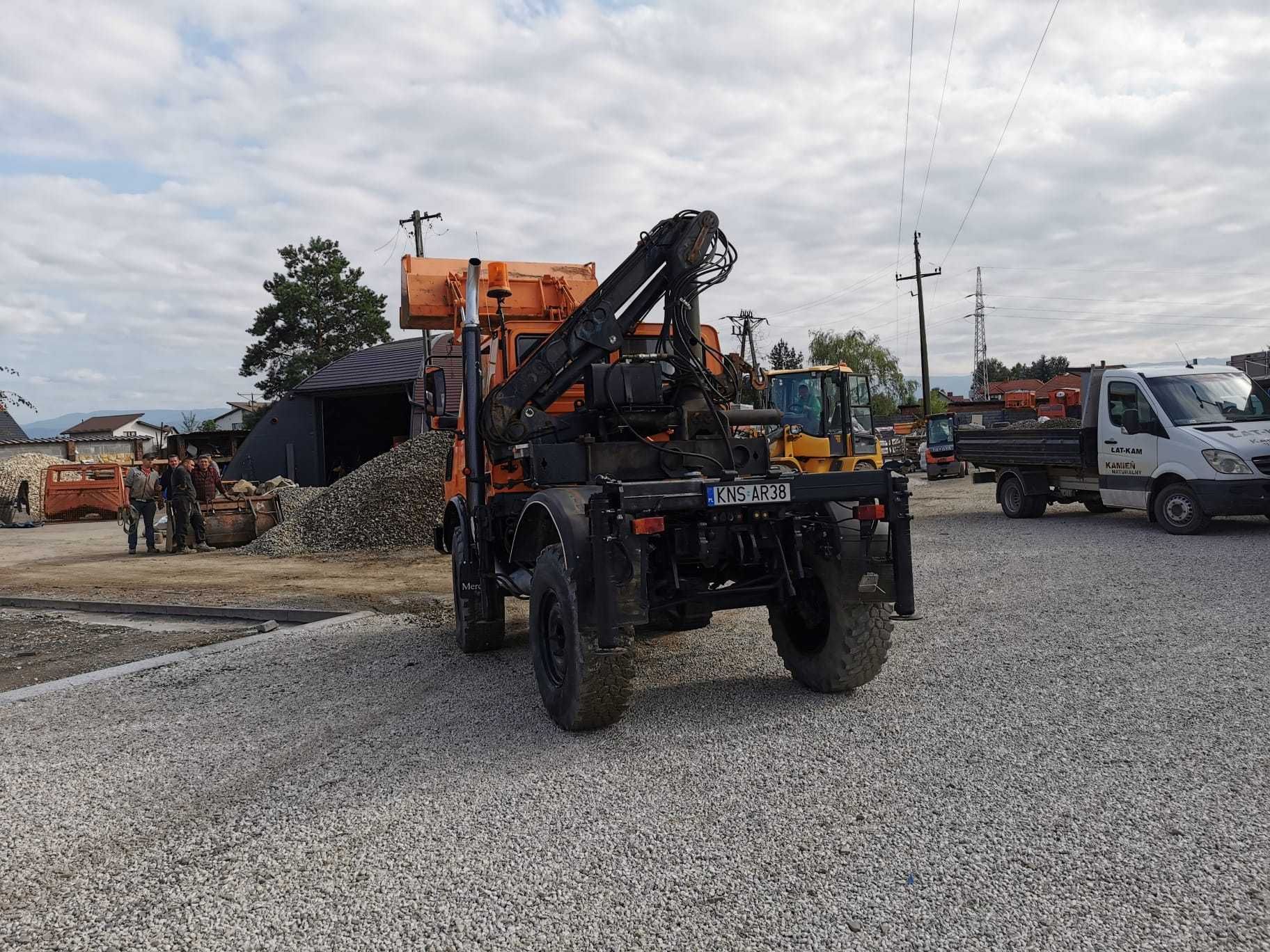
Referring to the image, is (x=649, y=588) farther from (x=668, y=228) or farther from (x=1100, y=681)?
(x=1100, y=681)

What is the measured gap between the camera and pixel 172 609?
1041 cm

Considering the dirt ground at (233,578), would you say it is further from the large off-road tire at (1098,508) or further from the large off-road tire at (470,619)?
the large off-road tire at (1098,508)

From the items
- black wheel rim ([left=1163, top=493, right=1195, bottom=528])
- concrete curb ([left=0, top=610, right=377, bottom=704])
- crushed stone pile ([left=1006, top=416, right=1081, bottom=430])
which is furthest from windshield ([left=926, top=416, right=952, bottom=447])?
concrete curb ([left=0, top=610, right=377, bottom=704])

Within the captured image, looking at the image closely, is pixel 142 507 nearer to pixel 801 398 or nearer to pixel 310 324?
pixel 801 398

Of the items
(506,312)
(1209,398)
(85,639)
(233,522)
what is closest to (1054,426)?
(1209,398)

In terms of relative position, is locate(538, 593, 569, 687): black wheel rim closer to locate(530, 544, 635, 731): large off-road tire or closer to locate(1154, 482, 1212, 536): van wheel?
locate(530, 544, 635, 731): large off-road tire

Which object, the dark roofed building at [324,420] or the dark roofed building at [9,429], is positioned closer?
the dark roofed building at [324,420]

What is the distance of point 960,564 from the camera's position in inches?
423

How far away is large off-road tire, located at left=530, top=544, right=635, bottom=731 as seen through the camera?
194 inches

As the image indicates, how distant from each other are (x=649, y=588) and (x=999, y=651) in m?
2.88

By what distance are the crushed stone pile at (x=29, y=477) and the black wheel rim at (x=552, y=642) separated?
89.6 ft

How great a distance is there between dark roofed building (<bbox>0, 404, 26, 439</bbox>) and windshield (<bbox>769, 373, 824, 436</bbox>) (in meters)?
56.0

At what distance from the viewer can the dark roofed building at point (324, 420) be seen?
93.9 feet

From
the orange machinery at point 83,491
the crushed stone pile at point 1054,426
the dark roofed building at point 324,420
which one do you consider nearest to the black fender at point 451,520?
the crushed stone pile at point 1054,426
